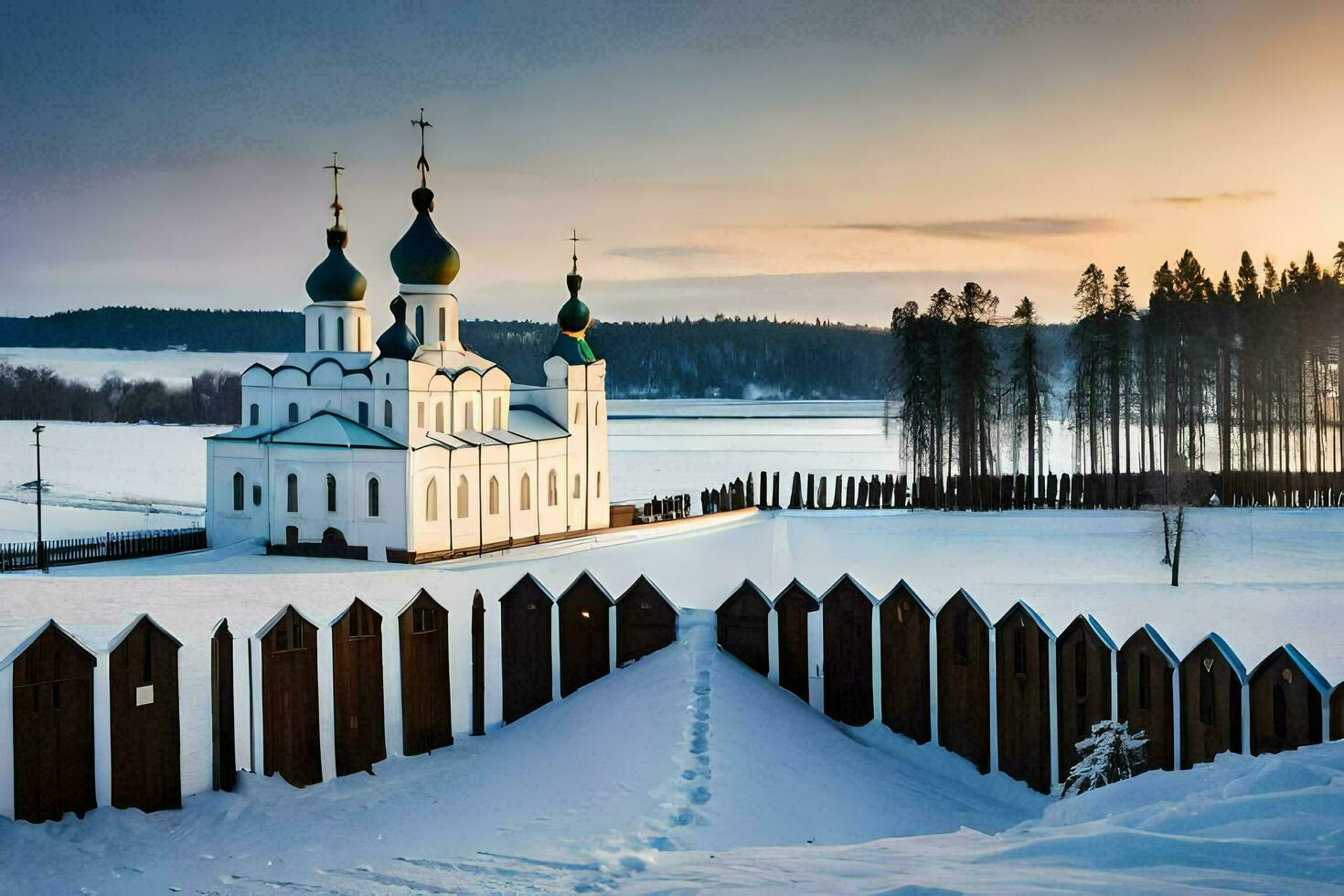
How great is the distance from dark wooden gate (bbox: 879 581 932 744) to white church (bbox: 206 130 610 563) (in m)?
20.8

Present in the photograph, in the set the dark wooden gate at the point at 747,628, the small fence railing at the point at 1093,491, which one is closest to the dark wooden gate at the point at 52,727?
the dark wooden gate at the point at 747,628

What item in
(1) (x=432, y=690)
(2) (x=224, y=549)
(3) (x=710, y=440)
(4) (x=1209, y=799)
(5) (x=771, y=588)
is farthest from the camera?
(3) (x=710, y=440)

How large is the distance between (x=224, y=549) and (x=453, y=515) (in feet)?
17.6

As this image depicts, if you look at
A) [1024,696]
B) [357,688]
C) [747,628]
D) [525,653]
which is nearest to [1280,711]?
[1024,696]

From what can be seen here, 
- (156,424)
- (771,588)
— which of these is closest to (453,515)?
(771,588)

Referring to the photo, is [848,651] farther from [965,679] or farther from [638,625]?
[638,625]

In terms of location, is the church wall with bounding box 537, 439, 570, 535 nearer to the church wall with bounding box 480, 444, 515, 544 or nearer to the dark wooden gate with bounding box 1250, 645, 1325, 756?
the church wall with bounding box 480, 444, 515, 544

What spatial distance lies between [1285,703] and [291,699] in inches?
264

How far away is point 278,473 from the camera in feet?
99.8

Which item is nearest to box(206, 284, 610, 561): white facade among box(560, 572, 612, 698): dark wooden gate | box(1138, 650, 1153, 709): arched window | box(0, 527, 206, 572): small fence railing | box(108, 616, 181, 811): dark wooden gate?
box(0, 527, 206, 572): small fence railing

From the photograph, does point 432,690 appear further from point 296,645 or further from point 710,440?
point 710,440

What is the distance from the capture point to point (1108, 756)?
8672 mm

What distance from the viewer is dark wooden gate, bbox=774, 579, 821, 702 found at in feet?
32.1

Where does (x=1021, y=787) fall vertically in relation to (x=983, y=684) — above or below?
below
